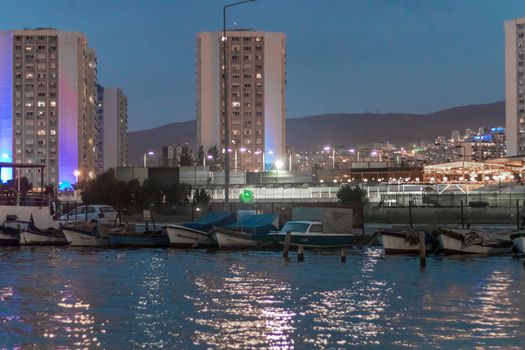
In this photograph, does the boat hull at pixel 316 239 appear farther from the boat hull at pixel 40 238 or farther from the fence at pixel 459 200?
the fence at pixel 459 200

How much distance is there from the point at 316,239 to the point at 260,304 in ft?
62.7

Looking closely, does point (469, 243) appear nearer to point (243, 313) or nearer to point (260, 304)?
point (260, 304)

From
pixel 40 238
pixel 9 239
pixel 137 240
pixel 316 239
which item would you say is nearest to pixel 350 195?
pixel 137 240

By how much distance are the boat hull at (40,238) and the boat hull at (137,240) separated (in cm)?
345

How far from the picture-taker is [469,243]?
37906mm

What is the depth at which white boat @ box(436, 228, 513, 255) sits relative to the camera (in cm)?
3788

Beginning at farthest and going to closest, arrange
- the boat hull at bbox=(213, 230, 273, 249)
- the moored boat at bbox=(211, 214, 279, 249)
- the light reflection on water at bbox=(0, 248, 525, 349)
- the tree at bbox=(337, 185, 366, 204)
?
the tree at bbox=(337, 185, 366, 204) → the boat hull at bbox=(213, 230, 273, 249) → the moored boat at bbox=(211, 214, 279, 249) → the light reflection on water at bbox=(0, 248, 525, 349)

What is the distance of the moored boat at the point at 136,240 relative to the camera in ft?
143

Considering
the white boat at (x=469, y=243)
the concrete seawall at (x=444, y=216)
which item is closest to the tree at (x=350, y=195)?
the concrete seawall at (x=444, y=216)

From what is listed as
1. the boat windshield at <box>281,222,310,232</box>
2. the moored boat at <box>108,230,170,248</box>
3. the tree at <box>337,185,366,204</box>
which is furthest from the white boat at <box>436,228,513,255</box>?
the tree at <box>337,185,366,204</box>

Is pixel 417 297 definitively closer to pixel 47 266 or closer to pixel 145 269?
pixel 145 269

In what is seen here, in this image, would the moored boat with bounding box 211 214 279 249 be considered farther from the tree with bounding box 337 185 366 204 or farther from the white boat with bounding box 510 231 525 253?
the tree with bounding box 337 185 366 204

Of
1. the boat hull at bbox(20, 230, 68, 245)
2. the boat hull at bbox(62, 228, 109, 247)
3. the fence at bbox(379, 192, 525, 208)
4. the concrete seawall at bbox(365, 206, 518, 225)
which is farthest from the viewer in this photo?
the fence at bbox(379, 192, 525, 208)

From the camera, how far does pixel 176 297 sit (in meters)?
22.2
